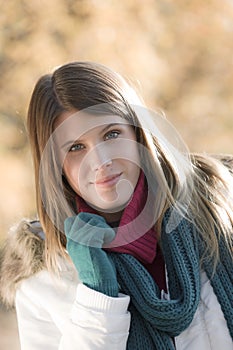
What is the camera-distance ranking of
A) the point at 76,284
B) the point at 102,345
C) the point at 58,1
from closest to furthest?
the point at 102,345
the point at 76,284
the point at 58,1

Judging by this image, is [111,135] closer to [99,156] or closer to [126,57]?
[99,156]

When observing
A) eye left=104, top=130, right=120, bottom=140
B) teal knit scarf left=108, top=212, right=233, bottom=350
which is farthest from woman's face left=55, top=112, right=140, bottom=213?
teal knit scarf left=108, top=212, right=233, bottom=350

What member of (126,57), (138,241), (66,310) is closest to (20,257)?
(66,310)

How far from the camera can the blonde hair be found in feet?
4.18

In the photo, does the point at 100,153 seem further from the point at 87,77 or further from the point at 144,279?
the point at 144,279

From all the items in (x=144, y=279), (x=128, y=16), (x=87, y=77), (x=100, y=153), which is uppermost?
(x=128, y=16)

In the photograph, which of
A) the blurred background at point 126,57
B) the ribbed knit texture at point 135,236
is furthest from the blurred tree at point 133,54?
the ribbed knit texture at point 135,236

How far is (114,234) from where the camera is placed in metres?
1.27

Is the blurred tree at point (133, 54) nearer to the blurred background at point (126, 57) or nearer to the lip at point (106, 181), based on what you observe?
the blurred background at point (126, 57)

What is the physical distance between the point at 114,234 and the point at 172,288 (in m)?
0.16

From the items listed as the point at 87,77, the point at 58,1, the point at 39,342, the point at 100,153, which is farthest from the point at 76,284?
the point at 58,1

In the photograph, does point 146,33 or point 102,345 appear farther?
point 146,33

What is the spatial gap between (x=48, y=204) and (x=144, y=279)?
26 centimetres

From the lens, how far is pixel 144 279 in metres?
1.24
